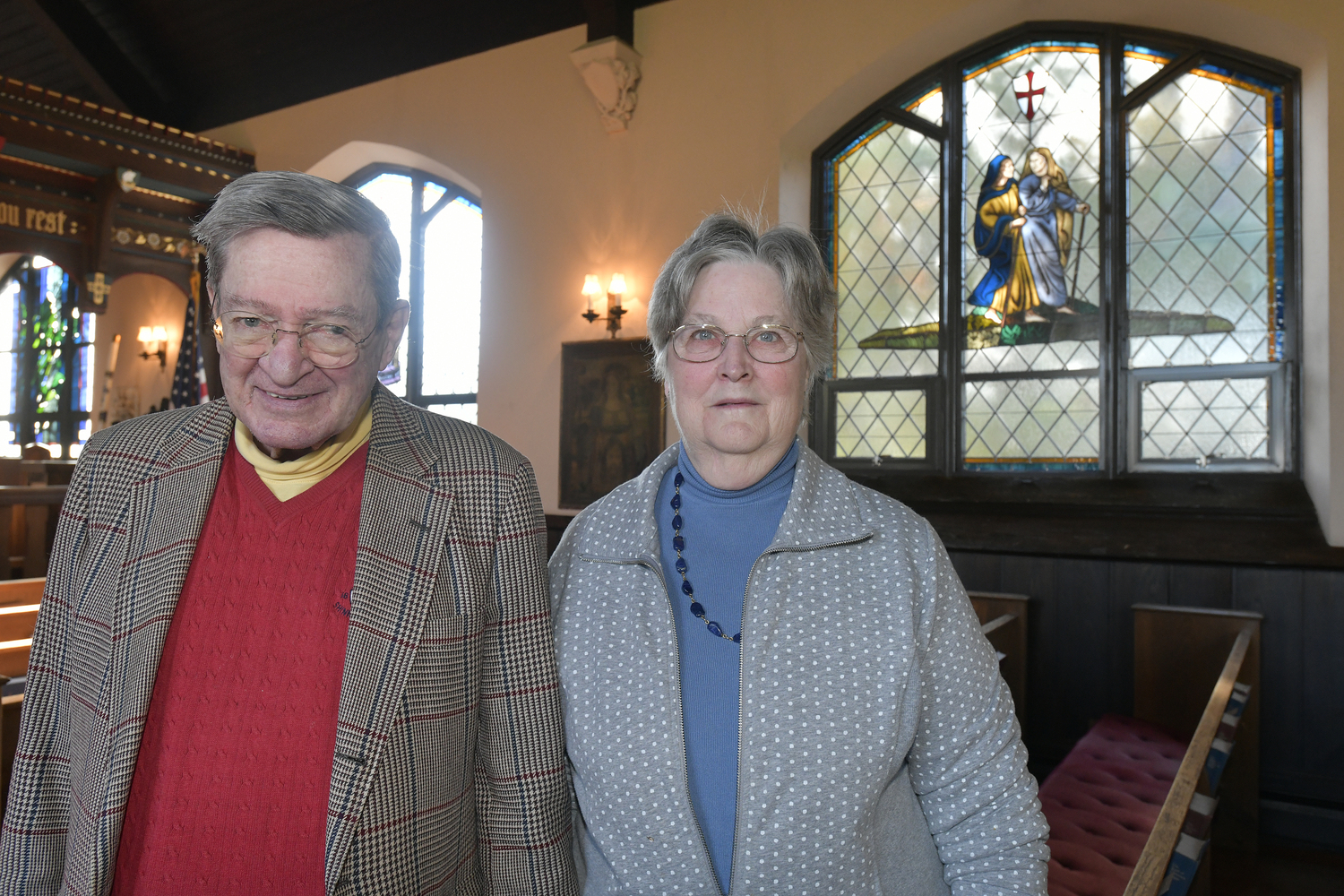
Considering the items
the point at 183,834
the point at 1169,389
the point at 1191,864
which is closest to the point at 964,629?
the point at 1191,864

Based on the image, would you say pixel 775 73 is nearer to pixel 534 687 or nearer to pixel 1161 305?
pixel 1161 305

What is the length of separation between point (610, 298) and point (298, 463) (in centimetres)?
451

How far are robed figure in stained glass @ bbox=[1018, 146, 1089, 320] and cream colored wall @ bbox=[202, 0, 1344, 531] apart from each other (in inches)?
31.0

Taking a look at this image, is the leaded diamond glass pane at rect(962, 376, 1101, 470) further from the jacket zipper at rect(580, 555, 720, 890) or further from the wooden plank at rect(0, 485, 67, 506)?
the wooden plank at rect(0, 485, 67, 506)

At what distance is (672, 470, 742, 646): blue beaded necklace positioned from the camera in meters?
1.25

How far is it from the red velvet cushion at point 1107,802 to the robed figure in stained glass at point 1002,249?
228 centimetres

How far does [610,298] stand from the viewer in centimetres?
562

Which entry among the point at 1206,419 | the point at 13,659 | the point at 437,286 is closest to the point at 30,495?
the point at 437,286

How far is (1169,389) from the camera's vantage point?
14.4 ft

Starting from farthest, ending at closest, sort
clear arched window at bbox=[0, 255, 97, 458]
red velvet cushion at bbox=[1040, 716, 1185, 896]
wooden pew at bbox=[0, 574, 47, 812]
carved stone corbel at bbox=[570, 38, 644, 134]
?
1. clear arched window at bbox=[0, 255, 97, 458]
2. carved stone corbel at bbox=[570, 38, 644, 134]
3. wooden pew at bbox=[0, 574, 47, 812]
4. red velvet cushion at bbox=[1040, 716, 1185, 896]

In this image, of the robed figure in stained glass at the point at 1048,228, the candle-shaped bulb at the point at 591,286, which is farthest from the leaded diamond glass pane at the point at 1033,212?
the candle-shaped bulb at the point at 591,286

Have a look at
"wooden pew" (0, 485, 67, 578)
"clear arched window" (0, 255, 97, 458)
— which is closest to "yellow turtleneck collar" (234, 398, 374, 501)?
"wooden pew" (0, 485, 67, 578)

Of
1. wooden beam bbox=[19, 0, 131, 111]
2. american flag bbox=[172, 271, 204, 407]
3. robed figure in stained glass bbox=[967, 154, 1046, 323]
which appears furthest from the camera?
american flag bbox=[172, 271, 204, 407]

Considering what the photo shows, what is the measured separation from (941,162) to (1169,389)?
1.72m
